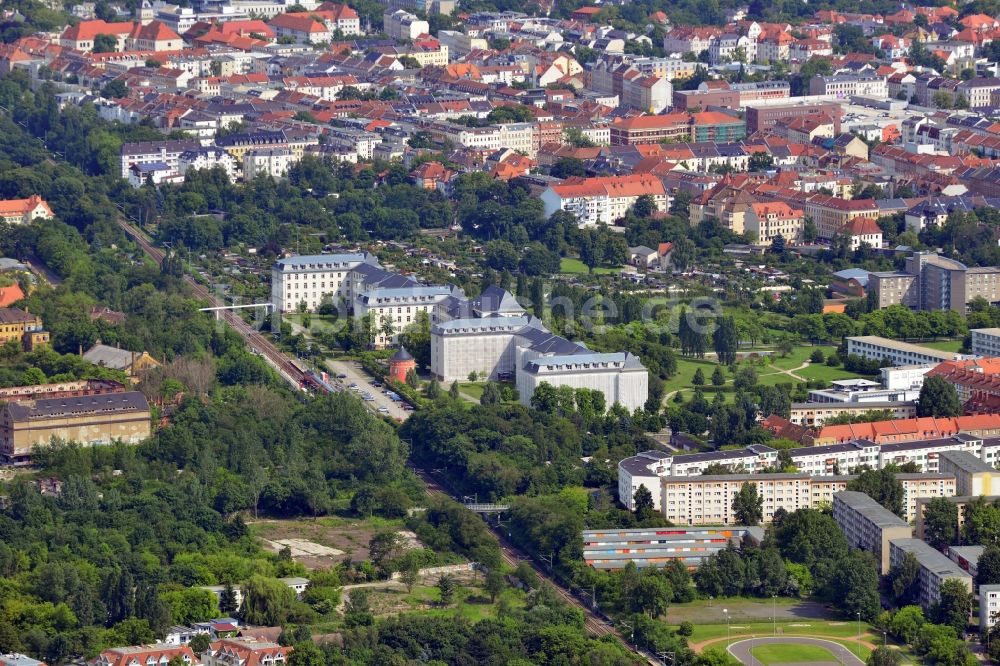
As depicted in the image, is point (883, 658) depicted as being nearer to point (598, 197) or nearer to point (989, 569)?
point (989, 569)

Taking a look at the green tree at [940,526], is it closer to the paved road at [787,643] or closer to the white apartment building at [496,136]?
the paved road at [787,643]

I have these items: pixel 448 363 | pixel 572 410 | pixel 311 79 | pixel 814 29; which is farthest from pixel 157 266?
pixel 814 29

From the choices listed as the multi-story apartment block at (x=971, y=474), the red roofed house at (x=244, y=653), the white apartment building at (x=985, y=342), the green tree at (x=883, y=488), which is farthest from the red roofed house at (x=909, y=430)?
the red roofed house at (x=244, y=653)

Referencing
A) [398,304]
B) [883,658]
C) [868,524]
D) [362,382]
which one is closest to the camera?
[883,658]

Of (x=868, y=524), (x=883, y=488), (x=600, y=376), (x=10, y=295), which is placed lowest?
(x=868, y=524)

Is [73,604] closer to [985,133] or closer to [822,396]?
[822,396]

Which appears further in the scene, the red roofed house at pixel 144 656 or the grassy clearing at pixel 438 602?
the grassy clearing at pixel 438 602

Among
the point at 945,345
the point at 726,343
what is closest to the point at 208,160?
the point at 726,343

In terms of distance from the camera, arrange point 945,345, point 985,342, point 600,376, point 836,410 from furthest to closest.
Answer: point 945,345 → point 985,342 → point 600,376 → point 836,410
